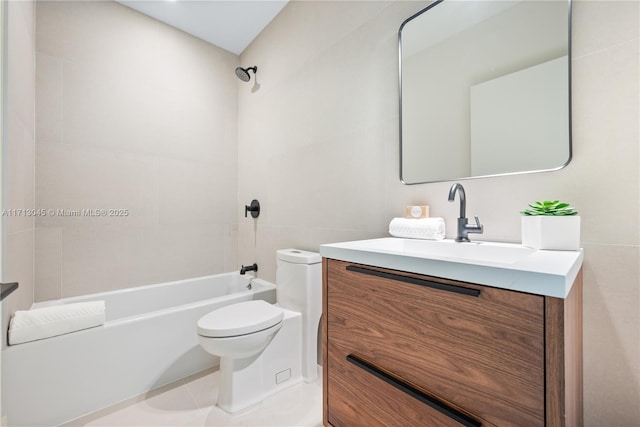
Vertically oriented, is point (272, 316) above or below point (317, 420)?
above

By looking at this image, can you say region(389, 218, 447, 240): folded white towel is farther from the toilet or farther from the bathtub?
the bathtub

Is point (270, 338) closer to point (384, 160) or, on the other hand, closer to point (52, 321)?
point (52, 321)

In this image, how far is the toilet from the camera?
4.53 feet

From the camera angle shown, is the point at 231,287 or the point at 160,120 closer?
the point at 160,120

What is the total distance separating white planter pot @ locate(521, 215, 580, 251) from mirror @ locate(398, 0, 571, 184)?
235 mm

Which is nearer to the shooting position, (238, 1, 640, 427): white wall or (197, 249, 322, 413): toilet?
(238, 1, 640, 427): white wall

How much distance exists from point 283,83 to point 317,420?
7.34ft

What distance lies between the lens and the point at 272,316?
4.98 ft

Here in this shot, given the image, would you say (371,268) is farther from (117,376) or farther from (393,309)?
(117,376)

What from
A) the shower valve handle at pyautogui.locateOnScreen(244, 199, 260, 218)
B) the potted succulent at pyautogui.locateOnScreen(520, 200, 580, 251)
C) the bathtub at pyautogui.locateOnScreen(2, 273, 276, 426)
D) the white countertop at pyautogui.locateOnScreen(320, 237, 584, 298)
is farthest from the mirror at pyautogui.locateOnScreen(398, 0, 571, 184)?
the bathtub at pyautogui.locateOnScreen(2, 273, 276, 426)

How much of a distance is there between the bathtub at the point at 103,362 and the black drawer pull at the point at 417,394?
1.30 meters

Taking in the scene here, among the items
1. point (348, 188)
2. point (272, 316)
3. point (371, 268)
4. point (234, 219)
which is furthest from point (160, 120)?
point (371, 268)

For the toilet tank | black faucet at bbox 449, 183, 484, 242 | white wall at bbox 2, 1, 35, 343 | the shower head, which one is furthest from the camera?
the shower head

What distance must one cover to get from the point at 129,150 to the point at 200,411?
74.4 inches
